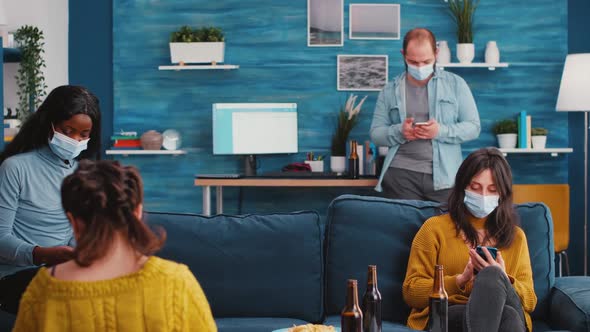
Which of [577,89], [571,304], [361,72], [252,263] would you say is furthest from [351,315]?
[361,72]

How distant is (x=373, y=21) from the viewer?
623cm

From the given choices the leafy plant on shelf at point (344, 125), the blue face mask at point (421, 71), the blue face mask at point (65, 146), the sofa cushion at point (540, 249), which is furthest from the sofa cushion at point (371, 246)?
the leafy plant on shelf at point (344, 125)

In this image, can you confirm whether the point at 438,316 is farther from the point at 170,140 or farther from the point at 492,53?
the point at 170,140

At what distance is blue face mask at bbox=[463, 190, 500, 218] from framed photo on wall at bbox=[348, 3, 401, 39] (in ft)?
10.8

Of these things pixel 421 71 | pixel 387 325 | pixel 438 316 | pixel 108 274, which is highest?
pixel 421 71

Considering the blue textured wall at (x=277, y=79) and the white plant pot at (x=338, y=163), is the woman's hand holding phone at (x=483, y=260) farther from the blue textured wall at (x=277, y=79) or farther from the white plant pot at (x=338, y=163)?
the blue textured wall at (x=277, y=79)

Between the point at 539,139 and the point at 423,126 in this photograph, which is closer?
the point at 423,126

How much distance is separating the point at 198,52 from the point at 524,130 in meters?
2.39

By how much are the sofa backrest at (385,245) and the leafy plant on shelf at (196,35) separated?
3135mm

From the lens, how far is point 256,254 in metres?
3.11

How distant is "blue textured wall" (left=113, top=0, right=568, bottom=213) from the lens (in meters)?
6.16

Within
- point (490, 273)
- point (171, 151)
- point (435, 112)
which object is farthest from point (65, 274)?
point (171, 151)

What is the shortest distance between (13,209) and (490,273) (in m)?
1.63

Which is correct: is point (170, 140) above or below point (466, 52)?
below
